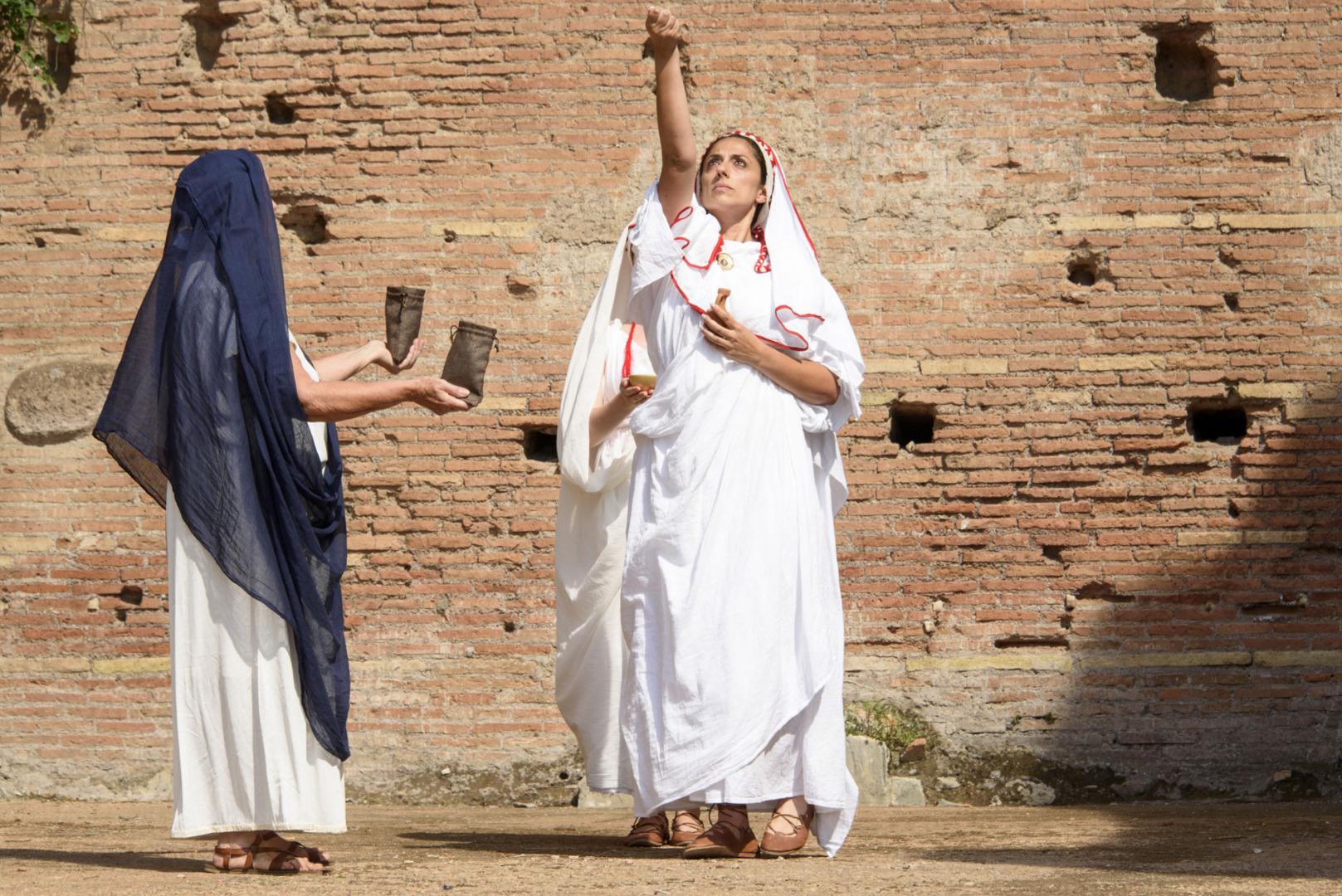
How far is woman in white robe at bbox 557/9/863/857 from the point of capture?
171 inches

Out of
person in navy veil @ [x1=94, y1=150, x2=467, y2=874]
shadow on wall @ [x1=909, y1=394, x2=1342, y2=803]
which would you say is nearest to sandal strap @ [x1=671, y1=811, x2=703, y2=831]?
person in navy veil @ [x1=94, y1=150, x2=467, y2=874]

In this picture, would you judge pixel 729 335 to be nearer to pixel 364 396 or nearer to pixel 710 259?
pixel 710 259

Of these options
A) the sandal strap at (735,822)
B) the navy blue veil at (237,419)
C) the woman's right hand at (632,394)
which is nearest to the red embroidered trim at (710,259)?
the woman's right hand at (632,394)

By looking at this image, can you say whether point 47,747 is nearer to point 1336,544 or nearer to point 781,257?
point 781,257

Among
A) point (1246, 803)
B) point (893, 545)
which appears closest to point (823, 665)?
point (893, 545)

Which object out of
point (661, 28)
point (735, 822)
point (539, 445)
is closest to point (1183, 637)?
point (539, 445)

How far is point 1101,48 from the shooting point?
23.5 feet

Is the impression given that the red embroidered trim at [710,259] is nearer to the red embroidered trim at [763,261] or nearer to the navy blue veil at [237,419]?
the red embroidered trim at [763,261]

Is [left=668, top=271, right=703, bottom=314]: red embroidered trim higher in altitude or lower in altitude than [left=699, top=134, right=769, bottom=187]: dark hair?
lower

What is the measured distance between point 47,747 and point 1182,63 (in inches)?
236

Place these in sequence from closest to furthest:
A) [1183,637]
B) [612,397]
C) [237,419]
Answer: [237,419] < [612,397] < [1183,637]

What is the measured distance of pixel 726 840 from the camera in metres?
4.32

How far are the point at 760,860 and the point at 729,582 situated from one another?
2.47 ft

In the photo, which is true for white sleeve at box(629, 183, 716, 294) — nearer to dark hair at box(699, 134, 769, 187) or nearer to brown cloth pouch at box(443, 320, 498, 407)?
dark hair at box(699, 134, 769, 187)
